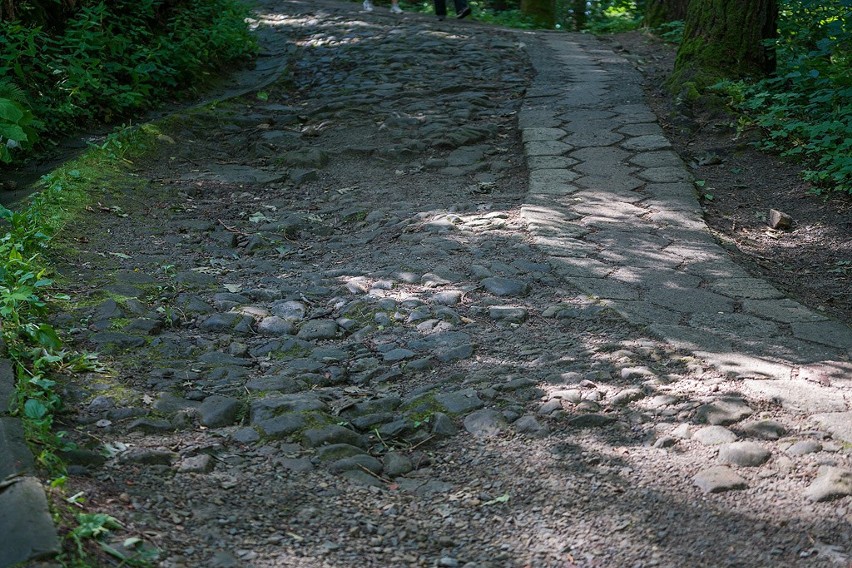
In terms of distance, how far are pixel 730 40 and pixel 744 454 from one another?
193 inches

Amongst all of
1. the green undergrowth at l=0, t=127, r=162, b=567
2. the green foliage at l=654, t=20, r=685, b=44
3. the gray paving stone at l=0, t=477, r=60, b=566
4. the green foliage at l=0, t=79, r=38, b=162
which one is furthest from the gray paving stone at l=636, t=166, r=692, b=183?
the green foliage at l=654, t=20, r=685, b=44

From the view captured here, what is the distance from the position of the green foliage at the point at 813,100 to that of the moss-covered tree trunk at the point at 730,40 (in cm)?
Answer: 15

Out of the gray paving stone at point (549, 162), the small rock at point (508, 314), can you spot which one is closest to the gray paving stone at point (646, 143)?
the gray paving stone at point (549, 162)

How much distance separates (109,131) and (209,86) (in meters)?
1.61

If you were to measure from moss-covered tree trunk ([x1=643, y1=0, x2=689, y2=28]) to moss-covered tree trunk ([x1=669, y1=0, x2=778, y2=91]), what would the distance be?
10.8 feet

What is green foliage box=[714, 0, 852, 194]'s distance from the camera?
16.8 feet

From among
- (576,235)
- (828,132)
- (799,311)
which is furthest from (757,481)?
(828,132)

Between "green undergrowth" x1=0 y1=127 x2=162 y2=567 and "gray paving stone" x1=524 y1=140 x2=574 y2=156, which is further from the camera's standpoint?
"gray paving stone" x1=524 y1=140 x2=574 y2=156

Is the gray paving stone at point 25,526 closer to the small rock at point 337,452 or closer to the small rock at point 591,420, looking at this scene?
the small rock at point 337,452

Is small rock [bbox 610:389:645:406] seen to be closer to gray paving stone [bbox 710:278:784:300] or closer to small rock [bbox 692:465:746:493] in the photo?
small rock [bbox 692:465:746:493]

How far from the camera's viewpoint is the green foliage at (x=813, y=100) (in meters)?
5.11

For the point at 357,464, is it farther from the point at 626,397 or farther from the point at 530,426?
the point at 626,397

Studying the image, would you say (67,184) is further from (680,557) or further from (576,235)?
(680,557)

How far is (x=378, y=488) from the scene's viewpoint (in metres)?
2.40
